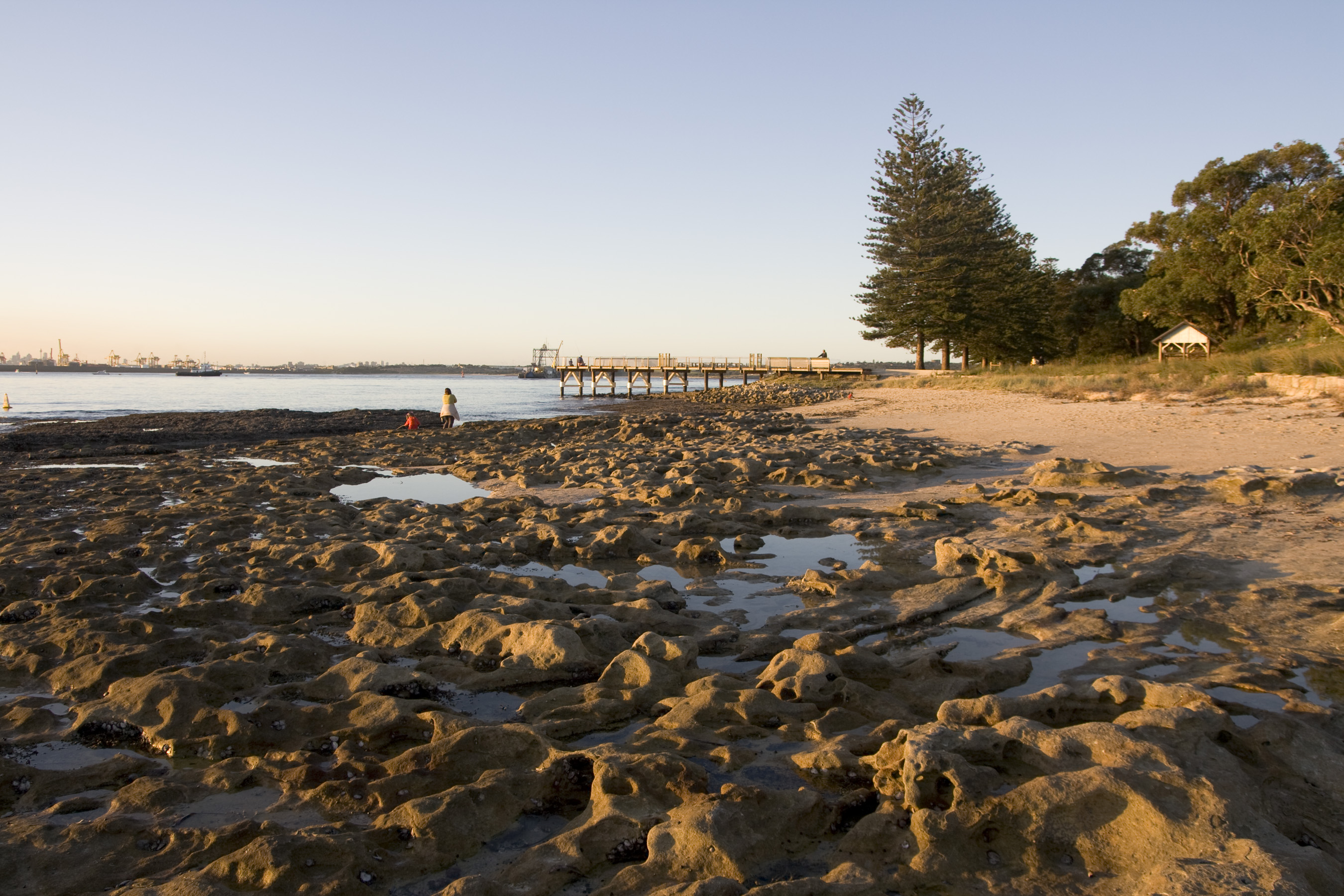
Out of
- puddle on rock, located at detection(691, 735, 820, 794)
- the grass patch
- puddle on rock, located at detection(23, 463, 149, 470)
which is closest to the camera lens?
puddle on rock, located at detection(691, 735, 820, 794)

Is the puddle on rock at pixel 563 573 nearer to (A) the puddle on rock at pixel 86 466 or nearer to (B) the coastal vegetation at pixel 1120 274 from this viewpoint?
(A) the puddle on rock at pixel 86 466

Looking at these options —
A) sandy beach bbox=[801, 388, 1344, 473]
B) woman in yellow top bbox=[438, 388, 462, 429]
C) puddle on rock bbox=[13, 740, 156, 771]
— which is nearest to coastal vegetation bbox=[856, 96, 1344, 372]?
sandy beach bbox=[801, 388, 1344, 473]

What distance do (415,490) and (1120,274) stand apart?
189ft

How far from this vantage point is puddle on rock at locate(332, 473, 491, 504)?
980cm

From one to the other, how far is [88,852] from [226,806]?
0.40m

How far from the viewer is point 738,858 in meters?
2.22

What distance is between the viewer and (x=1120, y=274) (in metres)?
53.7

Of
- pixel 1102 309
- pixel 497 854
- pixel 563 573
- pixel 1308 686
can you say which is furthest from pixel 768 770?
pixel 1102 309

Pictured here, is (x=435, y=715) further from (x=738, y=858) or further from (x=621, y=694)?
(x=738, y=858)

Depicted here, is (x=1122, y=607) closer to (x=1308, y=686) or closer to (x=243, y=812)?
(x=1308, y=686)

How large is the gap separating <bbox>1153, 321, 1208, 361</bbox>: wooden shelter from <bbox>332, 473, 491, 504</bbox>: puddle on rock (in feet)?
105

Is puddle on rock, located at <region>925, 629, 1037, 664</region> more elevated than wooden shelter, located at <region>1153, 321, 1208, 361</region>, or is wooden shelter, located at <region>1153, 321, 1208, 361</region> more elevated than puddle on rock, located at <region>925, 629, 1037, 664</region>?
wooden shelter, located at <region>1153, 321, 1208, 361</region>

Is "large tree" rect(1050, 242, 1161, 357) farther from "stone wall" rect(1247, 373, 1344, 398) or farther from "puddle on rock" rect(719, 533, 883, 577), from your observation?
"puddle on rock" rect(719, 533, 883, 577)

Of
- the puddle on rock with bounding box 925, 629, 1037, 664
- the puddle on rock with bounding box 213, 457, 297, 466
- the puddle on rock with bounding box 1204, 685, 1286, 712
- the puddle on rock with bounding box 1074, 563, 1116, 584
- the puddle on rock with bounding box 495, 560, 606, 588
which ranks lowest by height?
the puddle on rock with bounding box 925, 629, 1037, 664
